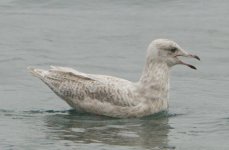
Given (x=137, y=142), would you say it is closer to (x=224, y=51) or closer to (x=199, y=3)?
(x=224, y=51)

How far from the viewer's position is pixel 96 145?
40.6ft

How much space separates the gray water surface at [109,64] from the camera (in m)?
13.0

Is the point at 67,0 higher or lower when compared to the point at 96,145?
higher

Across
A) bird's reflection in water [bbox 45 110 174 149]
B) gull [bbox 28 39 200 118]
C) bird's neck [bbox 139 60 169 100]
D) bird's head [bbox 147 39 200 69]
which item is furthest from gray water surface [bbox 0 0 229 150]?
bird's head [bbox 147 39 200 69]

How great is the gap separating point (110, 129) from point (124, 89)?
37.9 inches

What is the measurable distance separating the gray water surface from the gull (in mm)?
159

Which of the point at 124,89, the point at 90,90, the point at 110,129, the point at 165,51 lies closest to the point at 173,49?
the point at 165,51

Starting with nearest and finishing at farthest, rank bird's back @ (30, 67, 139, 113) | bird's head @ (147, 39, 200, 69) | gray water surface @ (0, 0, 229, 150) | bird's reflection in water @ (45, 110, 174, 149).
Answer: bird's reflection in water @ (45, 110, 174, 149), gray water surface @ (0, 0, 229, 150), bird's back @ (30, 67, 139, 113), bird's head @ (147, 39, 200, 69)

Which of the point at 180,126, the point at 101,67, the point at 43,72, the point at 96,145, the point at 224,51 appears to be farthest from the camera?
the point at 224,51

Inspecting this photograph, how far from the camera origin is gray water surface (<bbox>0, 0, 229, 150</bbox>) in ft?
42.5

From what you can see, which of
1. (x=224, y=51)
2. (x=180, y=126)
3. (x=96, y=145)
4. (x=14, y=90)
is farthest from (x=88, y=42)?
(x=96, y=145)

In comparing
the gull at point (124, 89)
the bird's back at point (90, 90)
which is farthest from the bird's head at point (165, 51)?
the bird's back at point (90, 90)

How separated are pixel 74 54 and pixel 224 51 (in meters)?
2.75

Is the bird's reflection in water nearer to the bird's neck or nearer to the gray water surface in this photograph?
the gray water surface
